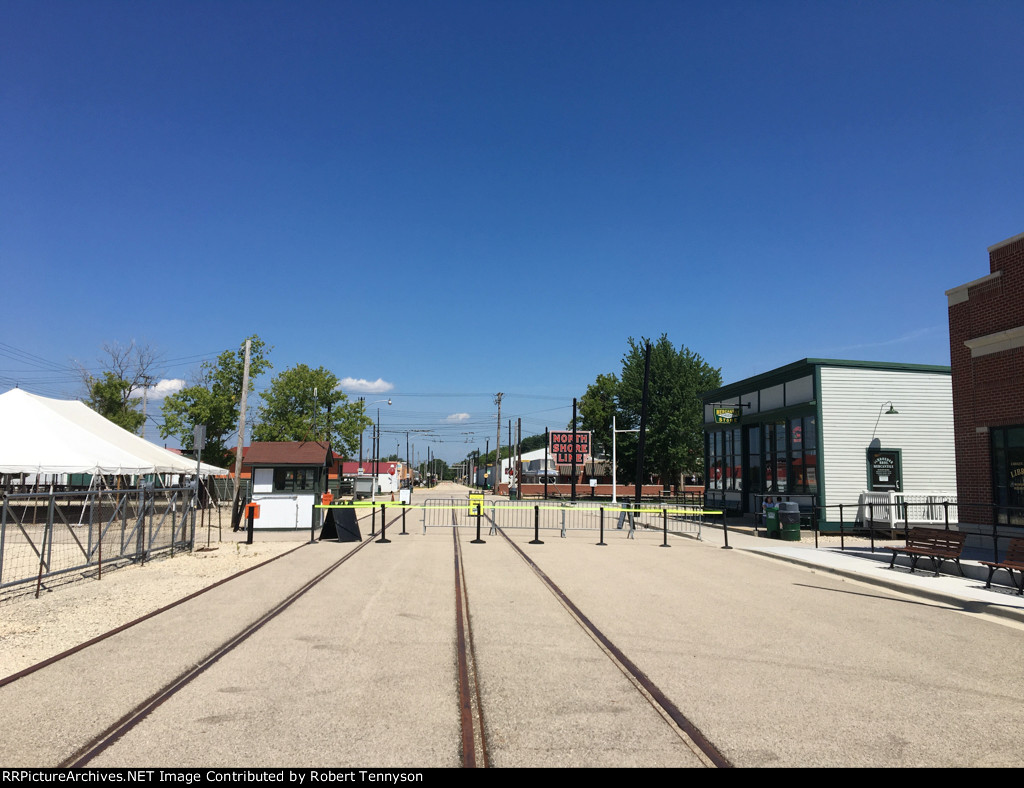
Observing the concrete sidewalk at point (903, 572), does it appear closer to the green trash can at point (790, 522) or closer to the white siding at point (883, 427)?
the green trash can at point (790, 522)

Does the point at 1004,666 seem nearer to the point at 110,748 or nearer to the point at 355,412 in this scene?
the point at 110,748

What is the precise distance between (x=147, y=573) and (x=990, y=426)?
19218 millimetres

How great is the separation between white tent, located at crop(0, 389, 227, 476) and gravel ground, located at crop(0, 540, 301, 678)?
10.2 metres

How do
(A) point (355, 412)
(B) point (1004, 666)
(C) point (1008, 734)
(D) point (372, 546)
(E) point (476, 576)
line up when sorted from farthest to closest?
(A) point (355, 412), (D) point (372, 546), (E) point (476, 576), (B) point (1004, 666), (C) point (1008, 734)

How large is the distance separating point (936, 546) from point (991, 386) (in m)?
5.71

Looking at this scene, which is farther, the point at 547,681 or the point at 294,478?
the point at 294,478

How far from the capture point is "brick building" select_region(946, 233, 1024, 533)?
54.3ft

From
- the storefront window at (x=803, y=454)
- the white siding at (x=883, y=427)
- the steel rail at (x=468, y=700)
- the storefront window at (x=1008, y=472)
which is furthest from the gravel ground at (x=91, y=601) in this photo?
the white siding at (x=883, y=427)

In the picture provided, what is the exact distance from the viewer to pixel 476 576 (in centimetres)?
1369

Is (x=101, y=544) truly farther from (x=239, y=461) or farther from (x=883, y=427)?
(x=883, y=427)

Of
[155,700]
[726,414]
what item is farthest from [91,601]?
[726,414]

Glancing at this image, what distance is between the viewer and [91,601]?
36.1ft

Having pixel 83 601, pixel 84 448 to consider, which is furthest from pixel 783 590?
pixel 84 448

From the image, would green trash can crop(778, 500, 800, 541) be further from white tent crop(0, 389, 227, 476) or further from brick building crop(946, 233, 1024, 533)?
white tent crop(0, 389, 227, 476)
